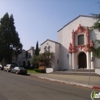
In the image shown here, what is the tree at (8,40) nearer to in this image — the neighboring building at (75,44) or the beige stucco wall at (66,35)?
the neighboring building at (75,44)

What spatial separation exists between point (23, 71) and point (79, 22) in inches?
604

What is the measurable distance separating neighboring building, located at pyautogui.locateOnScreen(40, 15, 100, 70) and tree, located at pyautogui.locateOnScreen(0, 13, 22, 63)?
1889 centimetres

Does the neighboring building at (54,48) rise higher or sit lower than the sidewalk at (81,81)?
higher

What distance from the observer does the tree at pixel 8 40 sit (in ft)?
170

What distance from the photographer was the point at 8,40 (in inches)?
2088

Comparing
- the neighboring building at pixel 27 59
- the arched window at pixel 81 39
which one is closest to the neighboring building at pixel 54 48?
the arched window at pixel 81 39

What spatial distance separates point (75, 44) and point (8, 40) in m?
26.4

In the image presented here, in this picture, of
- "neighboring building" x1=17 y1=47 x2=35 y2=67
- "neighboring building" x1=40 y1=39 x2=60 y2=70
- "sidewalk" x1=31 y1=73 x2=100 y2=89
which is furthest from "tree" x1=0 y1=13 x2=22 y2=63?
"sidewalk" x1=31 y1=73 x2=100 y2=89

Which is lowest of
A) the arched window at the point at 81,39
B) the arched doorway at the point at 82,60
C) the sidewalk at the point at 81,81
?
the sidewalk at the point at 81,81

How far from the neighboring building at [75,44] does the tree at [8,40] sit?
18891 mm

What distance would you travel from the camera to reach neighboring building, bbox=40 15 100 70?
32.3m

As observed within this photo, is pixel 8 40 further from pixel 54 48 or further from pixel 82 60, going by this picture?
pixel 82 60

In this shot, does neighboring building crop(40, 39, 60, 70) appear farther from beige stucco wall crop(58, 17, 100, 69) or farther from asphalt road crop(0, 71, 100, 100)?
asphalt road crop(0, 71, 100, 100)

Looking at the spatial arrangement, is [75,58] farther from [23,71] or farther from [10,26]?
[10,26]
